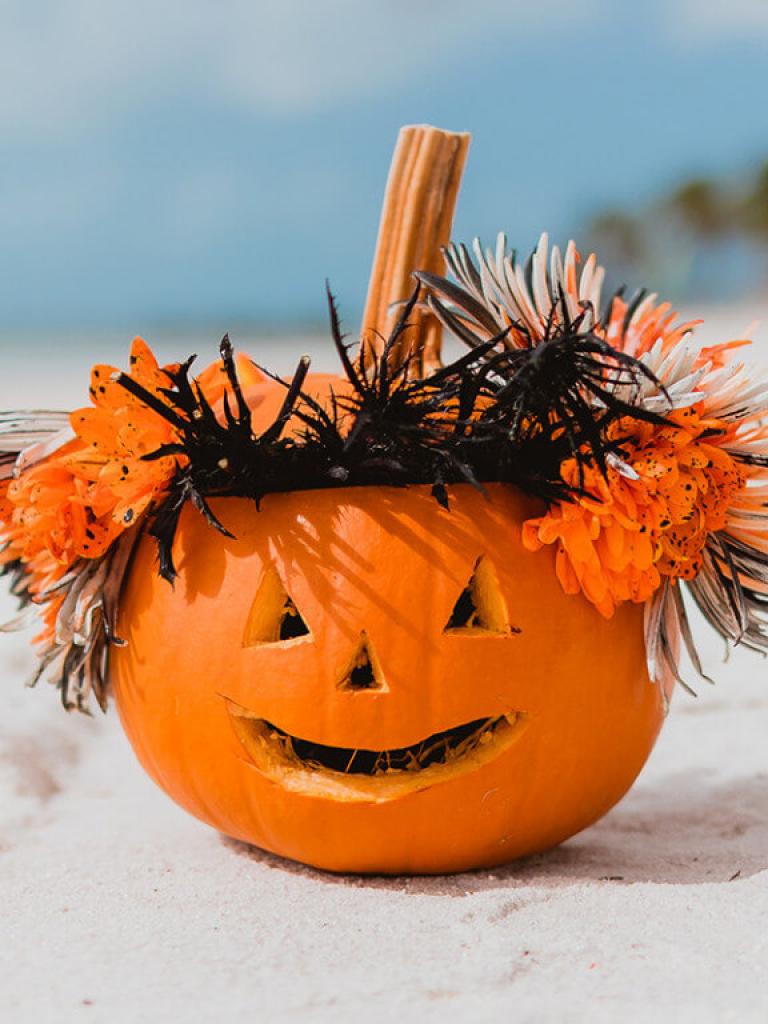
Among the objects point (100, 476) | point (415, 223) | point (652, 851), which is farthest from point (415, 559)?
point (652, 851)

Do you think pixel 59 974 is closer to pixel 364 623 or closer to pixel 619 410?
pixel 364 623

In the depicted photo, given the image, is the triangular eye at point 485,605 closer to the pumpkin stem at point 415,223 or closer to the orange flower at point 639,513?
the orange flower at point 639,513

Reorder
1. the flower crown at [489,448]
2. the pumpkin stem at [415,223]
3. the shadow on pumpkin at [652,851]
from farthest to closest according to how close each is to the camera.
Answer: the pumpkin stem at [415,223] → the shadow on pumpkin at [652,851] → the flower crown at [489,448]

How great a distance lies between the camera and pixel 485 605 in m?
2.37

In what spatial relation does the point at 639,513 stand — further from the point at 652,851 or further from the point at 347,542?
the point at 652,851

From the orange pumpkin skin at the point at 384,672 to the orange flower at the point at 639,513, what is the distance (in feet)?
0.23

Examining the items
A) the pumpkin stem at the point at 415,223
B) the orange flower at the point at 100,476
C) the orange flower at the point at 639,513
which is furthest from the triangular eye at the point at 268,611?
the pumpkin stem at the point at 415,223

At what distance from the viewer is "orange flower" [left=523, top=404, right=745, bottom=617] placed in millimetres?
2299

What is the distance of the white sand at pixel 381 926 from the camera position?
5.96 feet

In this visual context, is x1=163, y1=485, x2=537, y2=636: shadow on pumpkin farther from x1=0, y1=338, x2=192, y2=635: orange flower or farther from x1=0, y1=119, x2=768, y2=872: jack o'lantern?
x1=0, y1=338, x2=192, y2=635: orange flower

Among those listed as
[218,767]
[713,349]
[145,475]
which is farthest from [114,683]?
[713,349]

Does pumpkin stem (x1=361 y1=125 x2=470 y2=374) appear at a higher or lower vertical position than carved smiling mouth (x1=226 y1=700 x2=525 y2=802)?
higher

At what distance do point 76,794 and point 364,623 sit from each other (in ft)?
5.04

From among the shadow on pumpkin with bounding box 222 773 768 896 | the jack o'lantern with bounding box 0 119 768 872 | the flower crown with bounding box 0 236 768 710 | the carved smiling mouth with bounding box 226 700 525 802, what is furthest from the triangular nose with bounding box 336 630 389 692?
the shadow on pumpkin with bounding box 222 773 768 896
